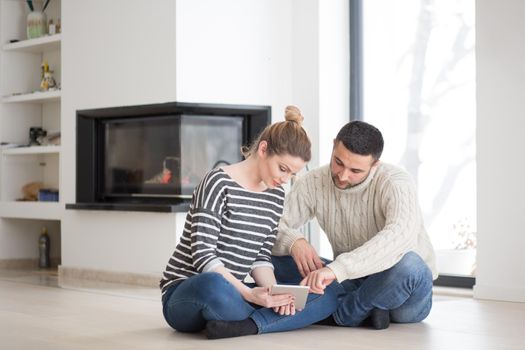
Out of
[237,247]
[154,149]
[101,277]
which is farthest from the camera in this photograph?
[101,277]

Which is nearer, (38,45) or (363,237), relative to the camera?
(363,237)

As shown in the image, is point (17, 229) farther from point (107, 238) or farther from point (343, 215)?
point (343, 215)

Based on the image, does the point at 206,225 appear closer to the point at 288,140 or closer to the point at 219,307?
the point at 219,307

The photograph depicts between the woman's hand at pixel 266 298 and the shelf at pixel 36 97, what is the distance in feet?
11.7

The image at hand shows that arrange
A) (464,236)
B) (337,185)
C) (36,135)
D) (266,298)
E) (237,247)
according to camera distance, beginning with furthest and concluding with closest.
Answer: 1. (36,135)
2. (464,236)
3. (337,185)
4. (237,247)
5. (266,298)

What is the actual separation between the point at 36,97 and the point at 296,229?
349 cm

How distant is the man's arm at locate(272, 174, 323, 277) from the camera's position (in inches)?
134

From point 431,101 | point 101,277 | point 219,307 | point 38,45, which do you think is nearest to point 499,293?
point 431,101

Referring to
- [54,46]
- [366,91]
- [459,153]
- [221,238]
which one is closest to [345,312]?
[221,238]

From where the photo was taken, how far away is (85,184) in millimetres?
6121

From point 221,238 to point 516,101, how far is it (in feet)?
6.81

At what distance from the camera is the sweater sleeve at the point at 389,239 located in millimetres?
3213

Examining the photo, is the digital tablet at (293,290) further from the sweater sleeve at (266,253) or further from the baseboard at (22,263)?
the baseboard at (22,263)

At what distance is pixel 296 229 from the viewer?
364 cm
